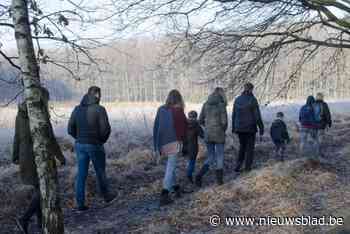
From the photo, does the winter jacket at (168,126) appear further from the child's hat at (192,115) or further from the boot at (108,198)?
the child's hat at (192,115)

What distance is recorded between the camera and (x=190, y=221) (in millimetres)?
6438

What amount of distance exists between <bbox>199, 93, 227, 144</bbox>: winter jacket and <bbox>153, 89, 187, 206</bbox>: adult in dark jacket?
1187 millimetres

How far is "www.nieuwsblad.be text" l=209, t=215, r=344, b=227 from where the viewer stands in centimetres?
588

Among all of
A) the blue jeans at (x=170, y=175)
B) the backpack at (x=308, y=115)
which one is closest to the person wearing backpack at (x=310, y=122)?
the backpack at (x=308, y=115)

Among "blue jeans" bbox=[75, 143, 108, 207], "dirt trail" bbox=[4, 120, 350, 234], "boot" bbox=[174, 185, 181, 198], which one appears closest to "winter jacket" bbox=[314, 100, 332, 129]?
"dirt trail" bbox=[4, 120, 350, 234]

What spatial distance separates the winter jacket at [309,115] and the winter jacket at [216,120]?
13.4 feet

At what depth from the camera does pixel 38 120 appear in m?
5.23

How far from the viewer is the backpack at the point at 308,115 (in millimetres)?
12000

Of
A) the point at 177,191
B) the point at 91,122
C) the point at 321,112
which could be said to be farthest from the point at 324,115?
the point at 91,122

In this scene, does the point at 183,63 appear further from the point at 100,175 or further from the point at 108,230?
the point at 108,230

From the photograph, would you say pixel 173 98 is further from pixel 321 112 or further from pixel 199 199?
pixel 321 112

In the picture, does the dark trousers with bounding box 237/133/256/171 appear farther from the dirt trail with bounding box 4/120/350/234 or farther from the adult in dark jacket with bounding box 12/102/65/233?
the adult in dark jacket with bounding box 12/102/65/233

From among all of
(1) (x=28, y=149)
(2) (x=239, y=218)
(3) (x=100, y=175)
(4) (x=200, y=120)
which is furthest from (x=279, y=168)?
(1) (x=28, y=149)

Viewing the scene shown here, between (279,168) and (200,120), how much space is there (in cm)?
173
